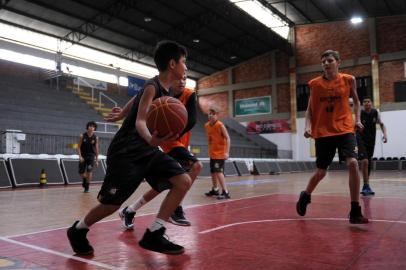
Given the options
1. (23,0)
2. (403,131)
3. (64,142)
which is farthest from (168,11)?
(403,131)

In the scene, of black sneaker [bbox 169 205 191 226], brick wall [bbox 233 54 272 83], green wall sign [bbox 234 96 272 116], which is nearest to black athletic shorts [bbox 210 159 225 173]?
black sneaker [bbox 169 205 191 226]

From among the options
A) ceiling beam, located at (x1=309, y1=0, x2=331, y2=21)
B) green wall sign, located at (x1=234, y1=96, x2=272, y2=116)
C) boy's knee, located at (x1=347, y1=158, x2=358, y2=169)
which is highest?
ceiling beam, located at (x1=309, y1=0, x2=331, y2=21)

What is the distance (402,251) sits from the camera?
317cm

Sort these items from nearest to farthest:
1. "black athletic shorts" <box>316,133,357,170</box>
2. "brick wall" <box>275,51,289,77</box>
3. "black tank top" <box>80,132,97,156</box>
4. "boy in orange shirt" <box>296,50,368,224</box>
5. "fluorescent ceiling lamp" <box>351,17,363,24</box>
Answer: "black athletic shorts" <box>316,133,357,170</box>, "boy in orange shirt" <box>296,50,368,224</box>, "black tank top" <box>80,132,97,156</box>, "fluorescent ceiling lamp" <box>351,17,363,24</box>, "brick wall" <box>275,51,289,77</box>

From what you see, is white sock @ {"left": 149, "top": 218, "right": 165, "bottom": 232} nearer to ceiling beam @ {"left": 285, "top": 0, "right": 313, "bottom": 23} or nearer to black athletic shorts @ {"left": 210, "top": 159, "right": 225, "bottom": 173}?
black athletic shorts @ {"left": 210, "top": 159, "right": 225, "bottom": 173}

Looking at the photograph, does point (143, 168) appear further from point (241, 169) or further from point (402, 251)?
point (241, 169)

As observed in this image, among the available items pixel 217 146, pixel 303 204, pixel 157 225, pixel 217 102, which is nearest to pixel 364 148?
pixel 217 146

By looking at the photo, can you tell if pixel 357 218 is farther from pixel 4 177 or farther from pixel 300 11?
pixel 300 11

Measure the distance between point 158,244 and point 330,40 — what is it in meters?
30.0

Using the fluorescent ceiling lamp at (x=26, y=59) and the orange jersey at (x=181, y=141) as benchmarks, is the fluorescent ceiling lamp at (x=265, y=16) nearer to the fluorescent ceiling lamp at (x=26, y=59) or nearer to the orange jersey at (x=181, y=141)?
the fluorescent ceiling lamp at (x=26, y=59)

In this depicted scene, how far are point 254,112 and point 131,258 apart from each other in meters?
31.0

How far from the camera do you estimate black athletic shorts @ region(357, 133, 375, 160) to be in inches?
302

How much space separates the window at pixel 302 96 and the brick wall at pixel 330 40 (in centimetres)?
178

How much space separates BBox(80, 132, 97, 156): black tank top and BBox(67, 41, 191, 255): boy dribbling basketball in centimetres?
746
